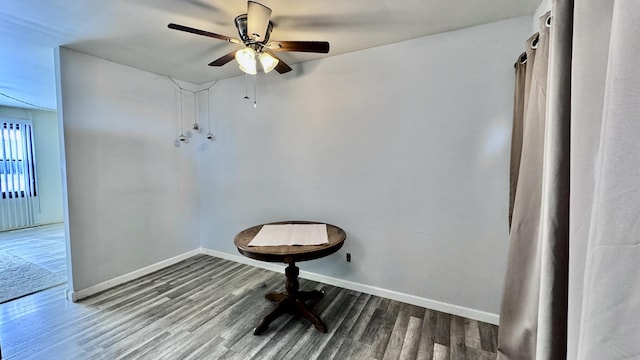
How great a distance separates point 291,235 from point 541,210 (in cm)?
178

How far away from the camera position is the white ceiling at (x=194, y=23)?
181cm

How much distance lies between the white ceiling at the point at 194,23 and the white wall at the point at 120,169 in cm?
31

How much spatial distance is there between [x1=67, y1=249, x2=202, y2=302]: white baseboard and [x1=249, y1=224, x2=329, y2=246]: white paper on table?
65.9 inches

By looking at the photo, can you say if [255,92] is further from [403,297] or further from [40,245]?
[40,245]

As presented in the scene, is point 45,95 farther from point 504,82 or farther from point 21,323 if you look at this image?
point 504,82

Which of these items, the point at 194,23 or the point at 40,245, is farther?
the point at 40,245

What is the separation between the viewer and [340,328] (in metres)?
2.13

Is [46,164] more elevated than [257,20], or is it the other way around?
[257,20]

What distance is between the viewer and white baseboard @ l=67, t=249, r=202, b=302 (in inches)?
102

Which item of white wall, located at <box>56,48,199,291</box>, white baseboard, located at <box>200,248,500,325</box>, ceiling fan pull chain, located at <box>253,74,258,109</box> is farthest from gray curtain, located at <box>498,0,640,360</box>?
white wall, located at <box>56,48,199,291</box>

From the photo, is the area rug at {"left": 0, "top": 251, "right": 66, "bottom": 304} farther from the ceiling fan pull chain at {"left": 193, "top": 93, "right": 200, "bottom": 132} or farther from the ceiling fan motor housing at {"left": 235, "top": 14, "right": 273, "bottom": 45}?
the ceiling fan motor housing at {"left": 235, "top": 14, "right": 273, "bottom": 45}

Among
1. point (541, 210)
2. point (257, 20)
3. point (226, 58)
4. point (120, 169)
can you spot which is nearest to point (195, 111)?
point (120, 169)

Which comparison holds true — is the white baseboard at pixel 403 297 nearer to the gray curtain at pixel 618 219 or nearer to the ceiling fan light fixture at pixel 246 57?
the gray curtain at pixel 618 219

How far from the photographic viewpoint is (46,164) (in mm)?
5418
